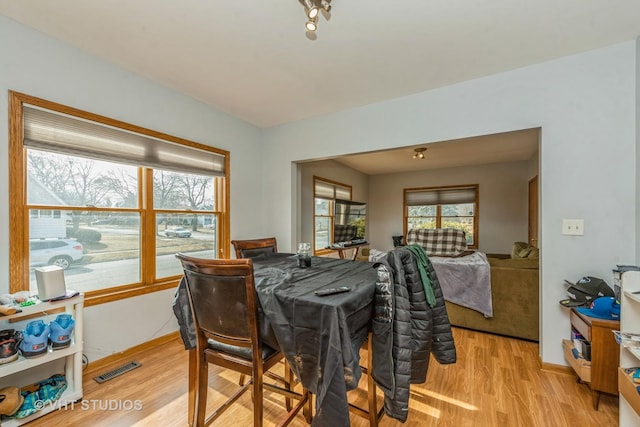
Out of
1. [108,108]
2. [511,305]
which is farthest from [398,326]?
[108,108]

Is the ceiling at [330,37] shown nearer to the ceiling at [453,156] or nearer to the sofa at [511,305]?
the ceiling at [453,156]

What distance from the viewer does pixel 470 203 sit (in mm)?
6156

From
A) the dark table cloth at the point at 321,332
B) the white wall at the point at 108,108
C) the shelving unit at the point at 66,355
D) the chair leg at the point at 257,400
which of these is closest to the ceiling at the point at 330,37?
the white wall at the point at 108,108

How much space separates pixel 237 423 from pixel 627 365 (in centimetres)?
212

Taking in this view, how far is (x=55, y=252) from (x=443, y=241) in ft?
18.3

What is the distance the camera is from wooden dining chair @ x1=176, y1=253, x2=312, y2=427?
121cm

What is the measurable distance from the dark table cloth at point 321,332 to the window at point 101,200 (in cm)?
173

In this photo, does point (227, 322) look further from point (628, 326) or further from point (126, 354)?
point (628, 326)

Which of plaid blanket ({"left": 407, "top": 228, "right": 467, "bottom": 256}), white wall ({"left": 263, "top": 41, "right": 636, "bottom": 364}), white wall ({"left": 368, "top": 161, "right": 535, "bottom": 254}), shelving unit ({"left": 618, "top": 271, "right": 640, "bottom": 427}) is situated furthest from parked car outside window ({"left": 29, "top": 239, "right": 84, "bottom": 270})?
white wall ({"left": 368, "top": 161, "right": 535, "bottom": 254})

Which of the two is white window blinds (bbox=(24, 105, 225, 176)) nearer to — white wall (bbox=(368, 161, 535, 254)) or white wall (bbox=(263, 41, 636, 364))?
white wall (bbox=(263, 41, 636, 364))

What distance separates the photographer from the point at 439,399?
1875mm

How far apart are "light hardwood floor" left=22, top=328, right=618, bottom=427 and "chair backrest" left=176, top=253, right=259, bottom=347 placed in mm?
776

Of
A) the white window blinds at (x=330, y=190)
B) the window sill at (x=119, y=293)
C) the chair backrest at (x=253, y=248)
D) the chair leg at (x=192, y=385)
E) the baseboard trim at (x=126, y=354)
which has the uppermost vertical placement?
the white window blinds at (x=330, y=190)

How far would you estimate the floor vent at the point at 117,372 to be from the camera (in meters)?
2.08
